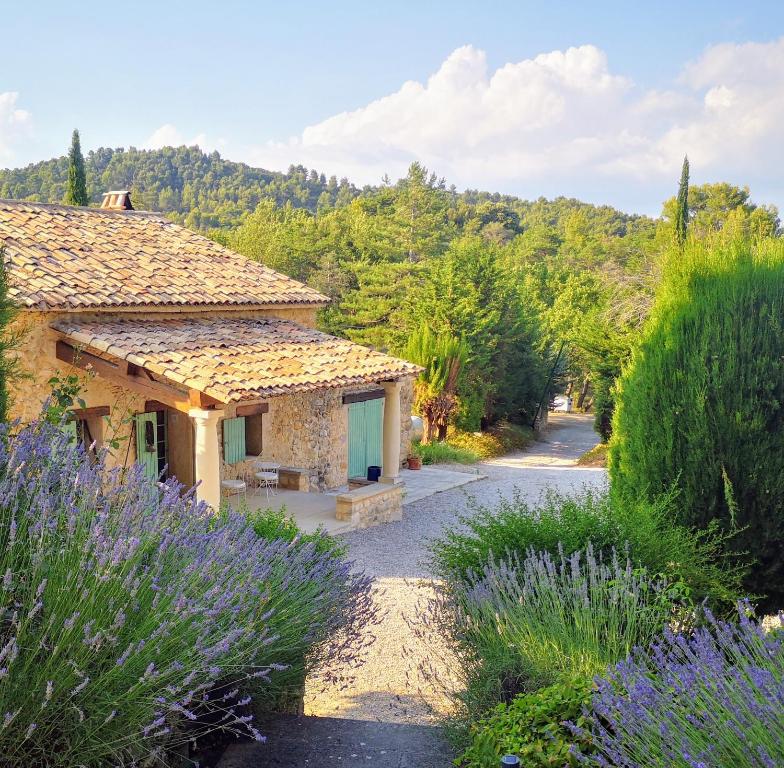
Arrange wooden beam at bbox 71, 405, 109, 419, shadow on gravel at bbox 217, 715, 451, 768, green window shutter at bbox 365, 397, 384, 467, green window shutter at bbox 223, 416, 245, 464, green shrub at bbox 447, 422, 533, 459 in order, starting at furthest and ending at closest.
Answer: green shrub at bbox 447, 422, 533, 459 < green window shutter at bbox 365, 397, 384, 467 < green window shutter at bbox 223, 416, 245, 464 < wooden beam at bbox 71, 405, 109, 419 < shadow on gravel at bbox 217, 715, 451, 768

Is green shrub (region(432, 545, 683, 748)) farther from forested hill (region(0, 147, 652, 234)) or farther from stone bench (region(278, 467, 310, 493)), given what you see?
forested hill (region(0, 147, 652, 234))

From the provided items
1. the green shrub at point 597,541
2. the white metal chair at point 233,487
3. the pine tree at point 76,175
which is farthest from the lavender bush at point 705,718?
the pine tree at point 76,175

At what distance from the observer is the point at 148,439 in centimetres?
1191

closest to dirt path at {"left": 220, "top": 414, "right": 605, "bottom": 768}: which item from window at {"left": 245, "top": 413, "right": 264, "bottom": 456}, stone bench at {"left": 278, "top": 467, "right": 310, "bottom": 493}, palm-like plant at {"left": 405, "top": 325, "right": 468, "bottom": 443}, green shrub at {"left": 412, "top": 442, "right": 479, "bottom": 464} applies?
stone bench at {"left": 278, "top": 467, "right": 310, "bottom": 493}

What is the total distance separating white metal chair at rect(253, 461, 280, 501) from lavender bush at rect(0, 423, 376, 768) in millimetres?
8664

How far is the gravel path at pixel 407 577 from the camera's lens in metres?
5.32

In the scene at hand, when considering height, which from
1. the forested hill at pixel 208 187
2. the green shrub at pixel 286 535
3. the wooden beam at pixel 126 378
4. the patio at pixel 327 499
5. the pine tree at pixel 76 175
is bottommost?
the patio at pixel 327 499

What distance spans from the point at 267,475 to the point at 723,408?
8159 mm

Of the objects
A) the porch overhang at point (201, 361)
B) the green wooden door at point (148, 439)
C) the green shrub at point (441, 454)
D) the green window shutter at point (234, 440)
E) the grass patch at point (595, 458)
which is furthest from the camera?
the grass patch at point (595, 458)

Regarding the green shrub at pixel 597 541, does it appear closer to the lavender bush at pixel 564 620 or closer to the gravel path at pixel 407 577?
the gravel path at pixel 407 577

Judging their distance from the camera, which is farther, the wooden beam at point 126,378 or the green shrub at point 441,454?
the green shrub at point 441,454

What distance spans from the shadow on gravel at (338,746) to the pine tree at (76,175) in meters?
18.4

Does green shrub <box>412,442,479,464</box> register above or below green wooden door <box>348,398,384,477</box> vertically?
below

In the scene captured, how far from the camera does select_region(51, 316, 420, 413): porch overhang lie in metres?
9.73
